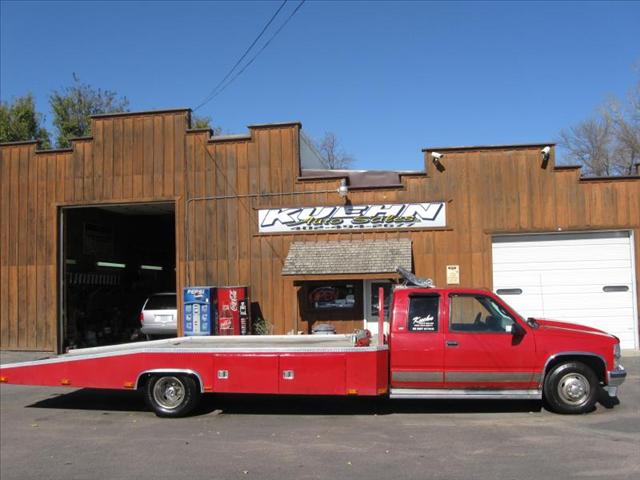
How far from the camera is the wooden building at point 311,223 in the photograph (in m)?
15.4

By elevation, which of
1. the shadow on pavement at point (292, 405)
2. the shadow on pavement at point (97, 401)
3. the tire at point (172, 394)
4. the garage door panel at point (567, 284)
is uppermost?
the garage door panel at point (567, 284)

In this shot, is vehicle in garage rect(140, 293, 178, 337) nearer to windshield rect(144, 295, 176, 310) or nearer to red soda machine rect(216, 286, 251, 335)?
windshield rect(144, 295, 176, 310)

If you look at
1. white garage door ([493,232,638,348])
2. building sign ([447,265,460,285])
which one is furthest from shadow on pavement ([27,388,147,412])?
white garage door ([493,232,638,348])

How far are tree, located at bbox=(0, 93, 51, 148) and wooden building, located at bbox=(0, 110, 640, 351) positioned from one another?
56.8 feet

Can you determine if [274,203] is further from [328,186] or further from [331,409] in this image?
[331,409]

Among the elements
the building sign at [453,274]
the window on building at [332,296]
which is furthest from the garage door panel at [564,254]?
the window on building at [332,296]

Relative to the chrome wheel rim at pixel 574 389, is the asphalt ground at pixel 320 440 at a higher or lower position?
lower

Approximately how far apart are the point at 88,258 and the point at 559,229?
50.1 feet

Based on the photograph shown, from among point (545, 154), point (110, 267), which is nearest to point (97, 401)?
point (545, 154)

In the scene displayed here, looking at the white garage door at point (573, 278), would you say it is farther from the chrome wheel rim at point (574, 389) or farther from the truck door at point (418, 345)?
the truck door at point (418, 345)

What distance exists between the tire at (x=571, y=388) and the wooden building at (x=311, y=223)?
631 centimetres

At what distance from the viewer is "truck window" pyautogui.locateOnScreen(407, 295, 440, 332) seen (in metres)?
8.75

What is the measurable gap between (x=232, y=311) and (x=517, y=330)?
8627mm

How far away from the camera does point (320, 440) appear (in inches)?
302
